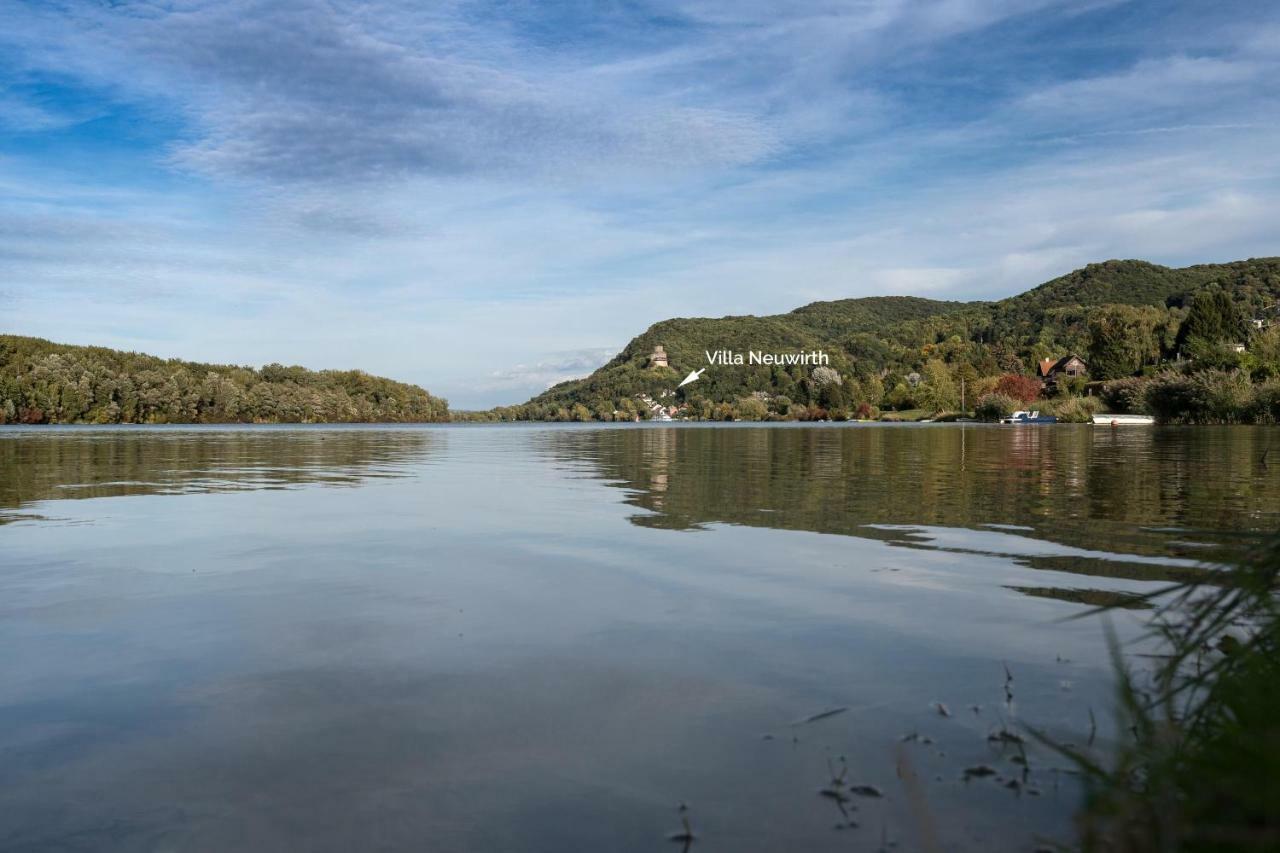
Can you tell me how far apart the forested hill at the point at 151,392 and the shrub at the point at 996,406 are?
110 m

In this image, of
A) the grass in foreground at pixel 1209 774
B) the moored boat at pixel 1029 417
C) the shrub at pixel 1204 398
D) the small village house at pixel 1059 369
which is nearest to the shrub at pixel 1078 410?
the moored boat at pixel 1029 417

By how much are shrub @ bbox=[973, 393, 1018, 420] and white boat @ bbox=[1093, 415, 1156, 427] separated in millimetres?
23987

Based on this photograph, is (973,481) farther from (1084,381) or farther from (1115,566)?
(1084,381)

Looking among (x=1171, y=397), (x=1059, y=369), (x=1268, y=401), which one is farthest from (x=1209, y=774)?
(x=1059, y=369)

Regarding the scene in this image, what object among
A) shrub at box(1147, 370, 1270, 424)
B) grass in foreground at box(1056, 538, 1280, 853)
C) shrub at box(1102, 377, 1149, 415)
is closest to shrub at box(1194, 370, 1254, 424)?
shrub at box(1147, 370, 1270, 424)

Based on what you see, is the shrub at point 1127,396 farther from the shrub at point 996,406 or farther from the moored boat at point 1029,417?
the shrub at point 996,406

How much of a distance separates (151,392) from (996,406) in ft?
386

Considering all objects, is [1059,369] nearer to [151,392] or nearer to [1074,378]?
[1074,378]

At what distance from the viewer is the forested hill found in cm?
11512

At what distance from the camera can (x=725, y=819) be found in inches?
144

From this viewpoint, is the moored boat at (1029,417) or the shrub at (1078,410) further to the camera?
the moored boat at (1029,417)

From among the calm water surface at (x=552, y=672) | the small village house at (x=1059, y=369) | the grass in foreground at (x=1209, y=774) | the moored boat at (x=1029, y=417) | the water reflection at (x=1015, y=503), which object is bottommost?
the calm water surface at (x=552, y=672)

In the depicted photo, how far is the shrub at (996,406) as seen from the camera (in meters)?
111

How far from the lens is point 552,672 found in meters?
5.73
